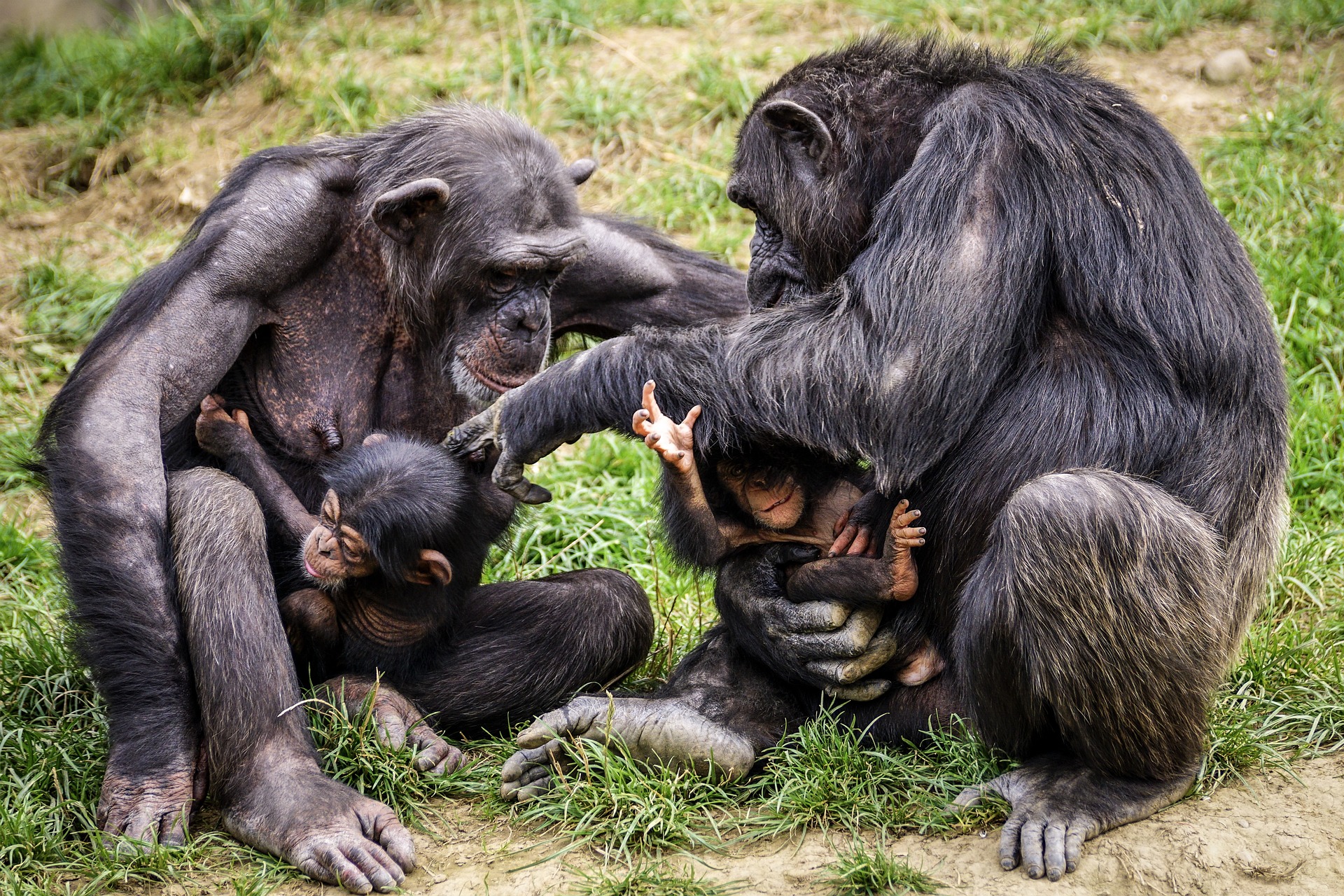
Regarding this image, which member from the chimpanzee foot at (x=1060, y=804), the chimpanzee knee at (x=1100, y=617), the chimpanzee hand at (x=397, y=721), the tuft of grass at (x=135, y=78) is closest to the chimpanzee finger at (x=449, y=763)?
the chimpanzee hand at (x=397, y=721)

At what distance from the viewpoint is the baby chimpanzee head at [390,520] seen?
4887mm

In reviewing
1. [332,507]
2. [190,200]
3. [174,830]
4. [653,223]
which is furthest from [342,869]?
[190,200]

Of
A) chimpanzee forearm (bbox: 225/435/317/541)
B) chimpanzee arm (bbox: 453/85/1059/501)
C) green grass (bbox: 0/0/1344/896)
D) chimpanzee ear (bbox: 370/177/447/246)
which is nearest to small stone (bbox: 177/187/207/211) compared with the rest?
green grass (bbox: 0/0/1344/896)

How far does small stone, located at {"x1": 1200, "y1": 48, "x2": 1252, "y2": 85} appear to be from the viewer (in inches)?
364

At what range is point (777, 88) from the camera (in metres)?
5.10

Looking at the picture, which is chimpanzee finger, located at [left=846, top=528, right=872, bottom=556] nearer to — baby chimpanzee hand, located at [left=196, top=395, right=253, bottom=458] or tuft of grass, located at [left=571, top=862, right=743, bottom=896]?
tuft of grass, located at [left=571, top=862, right=743, bottom=896]

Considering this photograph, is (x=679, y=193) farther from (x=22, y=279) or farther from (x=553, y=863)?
(x=553, y=863)

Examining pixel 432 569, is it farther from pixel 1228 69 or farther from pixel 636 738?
pixel 1228 69

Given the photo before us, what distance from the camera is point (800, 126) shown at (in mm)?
4859

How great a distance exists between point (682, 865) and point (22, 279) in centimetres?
645

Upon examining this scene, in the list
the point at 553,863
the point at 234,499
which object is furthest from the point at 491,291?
the point at 553,863

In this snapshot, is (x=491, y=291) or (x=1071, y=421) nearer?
(x=1071, y=421)

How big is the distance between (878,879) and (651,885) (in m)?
0.65

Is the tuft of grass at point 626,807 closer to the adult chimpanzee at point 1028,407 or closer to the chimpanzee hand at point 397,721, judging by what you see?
the adult chimpanzee at point 1028,407
